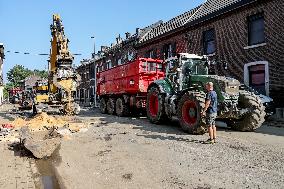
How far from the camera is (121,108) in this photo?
1673cm

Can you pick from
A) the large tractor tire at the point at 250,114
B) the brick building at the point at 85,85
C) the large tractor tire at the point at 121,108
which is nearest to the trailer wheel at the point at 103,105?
the large tractor tire at the point at 121,108

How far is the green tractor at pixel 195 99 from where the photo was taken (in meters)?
9.78

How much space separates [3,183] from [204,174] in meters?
3.58

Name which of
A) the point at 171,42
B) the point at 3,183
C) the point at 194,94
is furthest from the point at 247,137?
the point at 171,42

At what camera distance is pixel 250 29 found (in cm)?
1723

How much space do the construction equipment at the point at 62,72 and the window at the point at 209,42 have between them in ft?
28.7

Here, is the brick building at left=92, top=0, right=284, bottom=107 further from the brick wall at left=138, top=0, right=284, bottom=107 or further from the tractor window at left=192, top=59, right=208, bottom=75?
the tractor window at left=192, top=59, right=208, bottom=75

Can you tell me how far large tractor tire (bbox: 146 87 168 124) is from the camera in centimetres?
1202

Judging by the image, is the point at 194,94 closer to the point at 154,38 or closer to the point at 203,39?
the point at 203,39

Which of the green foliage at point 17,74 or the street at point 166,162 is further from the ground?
the green foliage at point 17,74

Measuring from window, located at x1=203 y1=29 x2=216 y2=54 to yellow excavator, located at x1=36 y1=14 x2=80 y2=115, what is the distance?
28.6ft

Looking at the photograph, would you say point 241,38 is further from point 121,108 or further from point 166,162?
point 166,162

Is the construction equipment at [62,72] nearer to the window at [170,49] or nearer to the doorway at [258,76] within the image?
the window at [170,49]

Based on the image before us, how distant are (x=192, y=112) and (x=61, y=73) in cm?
920
